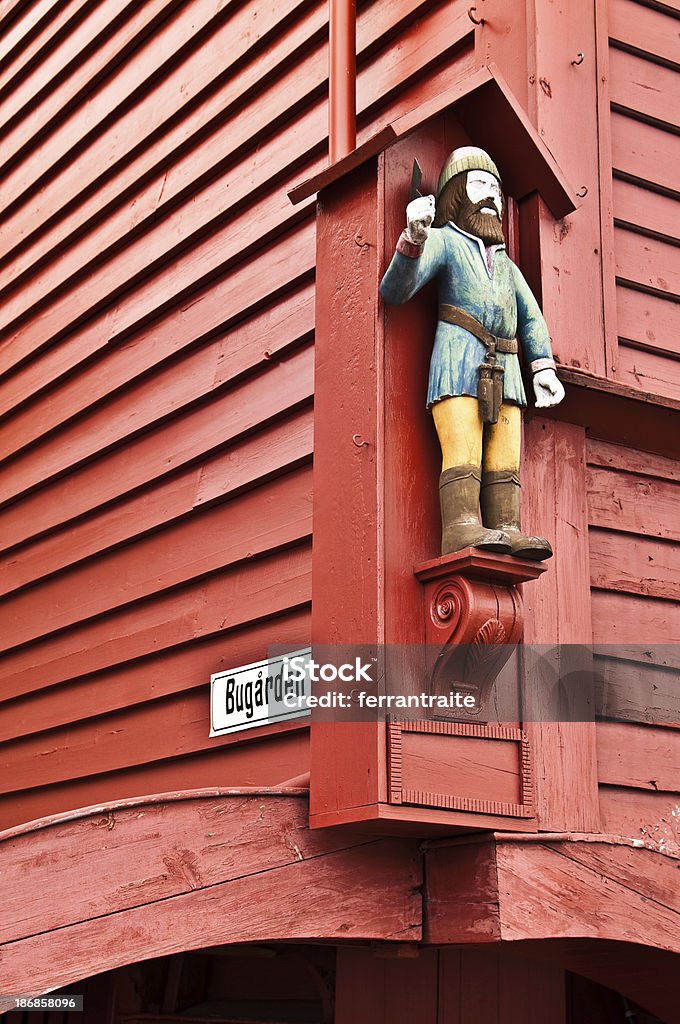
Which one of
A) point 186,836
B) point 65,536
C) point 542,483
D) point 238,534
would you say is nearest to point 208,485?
point 238,534

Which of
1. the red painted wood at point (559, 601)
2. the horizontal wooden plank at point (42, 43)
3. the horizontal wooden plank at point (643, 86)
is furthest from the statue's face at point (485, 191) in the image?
the horizontal wooden plank at point (42, 43)

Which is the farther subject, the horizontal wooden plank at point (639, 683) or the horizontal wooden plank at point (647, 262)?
the horizontal wooden plank at point (647, 262)

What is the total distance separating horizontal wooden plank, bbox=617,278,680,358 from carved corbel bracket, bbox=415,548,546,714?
0.93 meters

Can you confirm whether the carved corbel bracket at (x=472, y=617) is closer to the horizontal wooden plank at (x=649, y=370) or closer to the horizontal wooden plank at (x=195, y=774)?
the horizontal wooden plank at (x=649, y=370)

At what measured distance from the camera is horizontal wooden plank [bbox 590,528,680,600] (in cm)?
311

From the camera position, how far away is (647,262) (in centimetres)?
338

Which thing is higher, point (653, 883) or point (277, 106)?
point (277, 106)

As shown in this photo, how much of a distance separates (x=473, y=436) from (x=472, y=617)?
40 centimetres

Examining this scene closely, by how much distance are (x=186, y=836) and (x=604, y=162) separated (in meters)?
1.97

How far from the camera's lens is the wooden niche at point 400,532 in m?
2.52

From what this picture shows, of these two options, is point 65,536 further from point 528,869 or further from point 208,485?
point 528,869

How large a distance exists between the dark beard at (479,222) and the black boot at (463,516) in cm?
54

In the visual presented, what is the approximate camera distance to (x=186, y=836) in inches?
98.7

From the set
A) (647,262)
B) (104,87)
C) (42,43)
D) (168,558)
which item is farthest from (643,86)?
(42,43)
